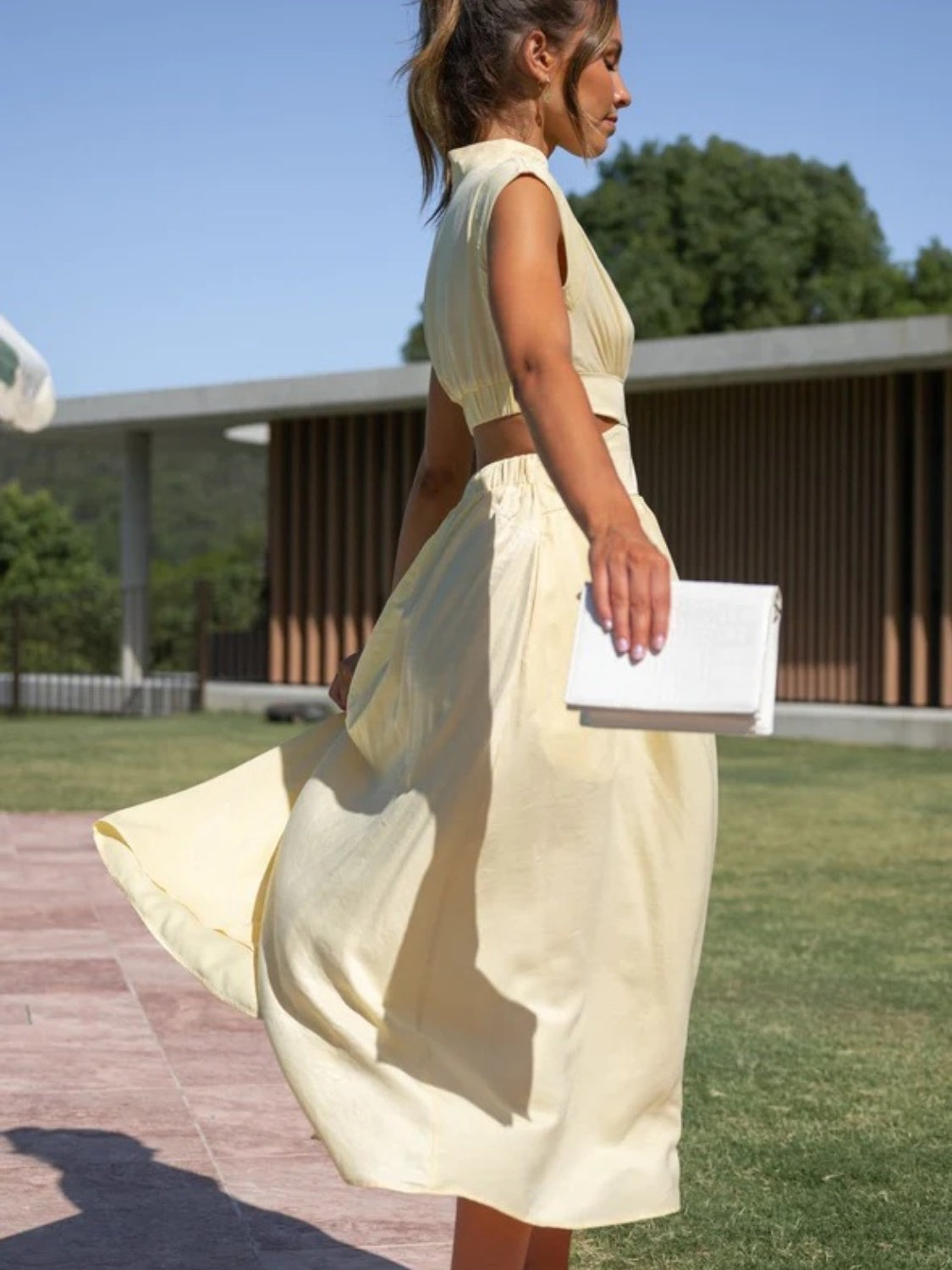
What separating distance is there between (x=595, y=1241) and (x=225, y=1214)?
60 centimetres

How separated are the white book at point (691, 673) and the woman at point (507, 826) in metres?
0.22

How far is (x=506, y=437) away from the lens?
7.63 feet

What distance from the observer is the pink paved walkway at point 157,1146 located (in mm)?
3047

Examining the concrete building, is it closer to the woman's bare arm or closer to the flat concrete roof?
the flat concrete roof

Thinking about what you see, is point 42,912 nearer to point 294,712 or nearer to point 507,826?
point 507,826

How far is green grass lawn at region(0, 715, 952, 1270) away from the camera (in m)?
3.20

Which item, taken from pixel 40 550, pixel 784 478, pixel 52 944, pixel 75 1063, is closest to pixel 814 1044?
pixel 75 1063

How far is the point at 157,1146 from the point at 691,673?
2153 mm

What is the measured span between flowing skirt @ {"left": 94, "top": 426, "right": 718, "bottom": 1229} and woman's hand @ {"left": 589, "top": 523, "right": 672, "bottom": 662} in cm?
27

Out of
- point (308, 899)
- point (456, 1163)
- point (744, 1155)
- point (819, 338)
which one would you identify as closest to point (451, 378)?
point (308, 899)

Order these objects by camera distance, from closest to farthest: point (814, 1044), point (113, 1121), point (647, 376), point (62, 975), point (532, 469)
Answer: point (532, 469)
point (113, 1121)
point (814, 1044)
point (62, 975)
point (647, 376)

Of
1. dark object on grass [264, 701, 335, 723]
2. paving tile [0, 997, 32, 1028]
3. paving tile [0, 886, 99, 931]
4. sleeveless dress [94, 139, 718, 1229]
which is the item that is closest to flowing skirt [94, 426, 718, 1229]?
sleeveless dress [94, 139, 718, 1229]

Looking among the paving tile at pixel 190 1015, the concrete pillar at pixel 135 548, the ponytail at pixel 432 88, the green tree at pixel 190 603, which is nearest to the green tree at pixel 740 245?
the green tree at pixel 190 603

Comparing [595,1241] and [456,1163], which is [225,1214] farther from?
[456,1163]
